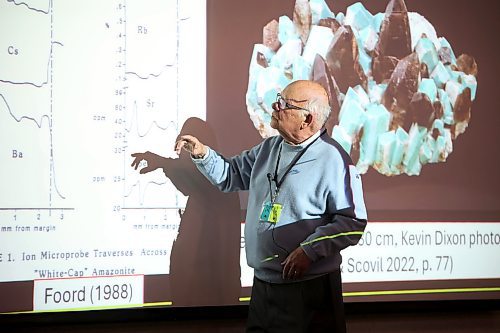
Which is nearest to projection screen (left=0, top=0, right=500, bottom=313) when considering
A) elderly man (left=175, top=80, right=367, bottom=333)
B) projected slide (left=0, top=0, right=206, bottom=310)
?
projected slide (left=0, top=0, right=206, bottom=310)

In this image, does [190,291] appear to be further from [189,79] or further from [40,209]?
[189,79]

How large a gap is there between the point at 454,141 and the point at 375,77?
428 millimetres

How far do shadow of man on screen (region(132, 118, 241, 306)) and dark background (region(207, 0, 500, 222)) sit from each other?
14cm

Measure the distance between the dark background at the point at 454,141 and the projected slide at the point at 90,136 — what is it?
0.10 m

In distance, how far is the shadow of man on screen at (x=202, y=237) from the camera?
87.0 inches

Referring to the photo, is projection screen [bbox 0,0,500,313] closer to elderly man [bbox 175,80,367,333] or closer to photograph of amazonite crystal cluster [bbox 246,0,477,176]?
photograph of amazonite crystal cluster [bbox 246,0,477,176]

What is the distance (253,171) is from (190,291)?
0.50m

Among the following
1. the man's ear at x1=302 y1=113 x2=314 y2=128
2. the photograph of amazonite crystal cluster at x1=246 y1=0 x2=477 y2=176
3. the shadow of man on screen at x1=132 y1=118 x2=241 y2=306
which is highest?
the photograph of amazonite crystal cluster at x1=246 y1=0 x2=477 y2=176

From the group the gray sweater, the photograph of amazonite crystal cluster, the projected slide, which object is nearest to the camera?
the gray sweater

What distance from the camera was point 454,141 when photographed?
8.45 ft

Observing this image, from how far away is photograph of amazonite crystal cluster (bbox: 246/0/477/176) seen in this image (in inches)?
92.4

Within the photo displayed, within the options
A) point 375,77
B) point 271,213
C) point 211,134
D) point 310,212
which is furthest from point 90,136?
point 375,77

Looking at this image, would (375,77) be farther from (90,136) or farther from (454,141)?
(90,136)

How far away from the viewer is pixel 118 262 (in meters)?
2.13
